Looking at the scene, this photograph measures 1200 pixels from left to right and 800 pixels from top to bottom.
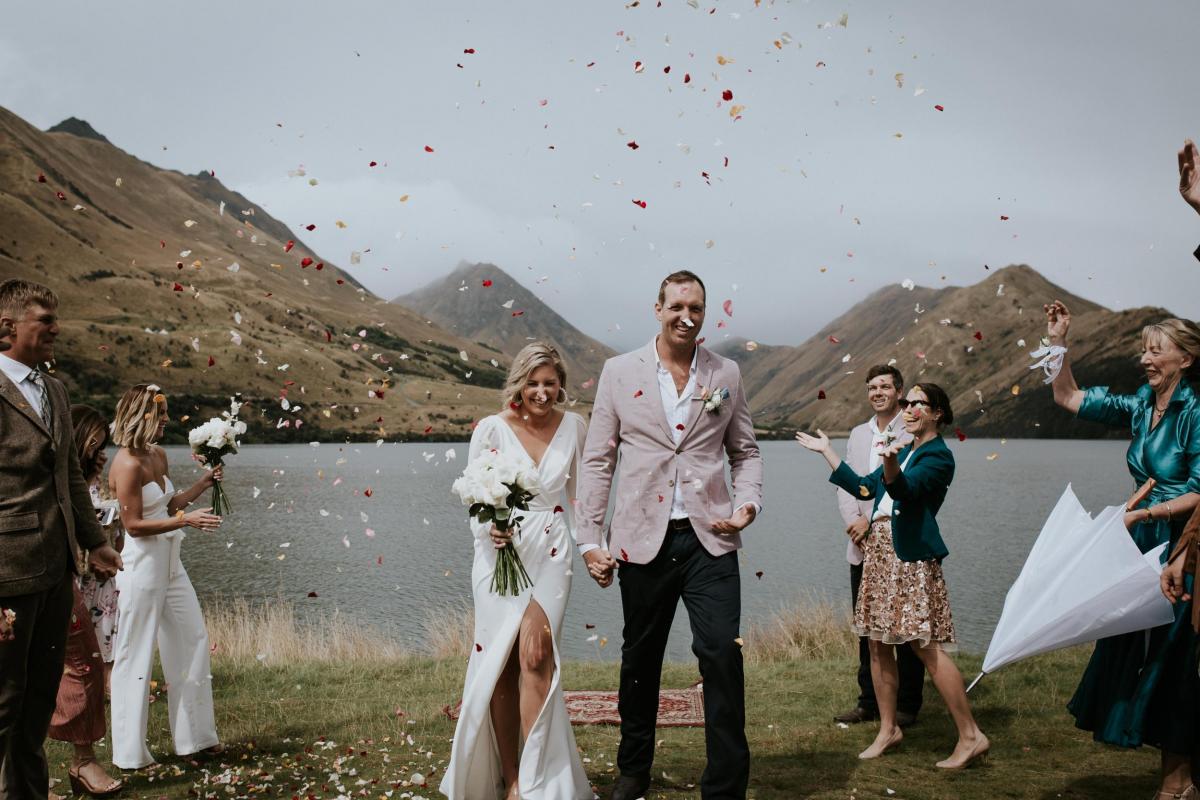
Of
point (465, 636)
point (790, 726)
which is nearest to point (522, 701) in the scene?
point (790, 726)

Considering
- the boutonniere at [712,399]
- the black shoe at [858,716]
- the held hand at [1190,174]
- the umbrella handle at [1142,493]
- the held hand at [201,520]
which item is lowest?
the black shoe at [858,716]

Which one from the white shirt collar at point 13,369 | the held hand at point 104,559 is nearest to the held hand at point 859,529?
the held hand at point 104,559

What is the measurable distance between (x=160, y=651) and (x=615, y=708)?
361cm

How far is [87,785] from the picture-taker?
5727 mm

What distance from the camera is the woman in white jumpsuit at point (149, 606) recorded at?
20.3ft

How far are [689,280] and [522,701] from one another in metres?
2.56

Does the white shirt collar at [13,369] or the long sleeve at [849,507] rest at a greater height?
the white shirt collar at [13,369]

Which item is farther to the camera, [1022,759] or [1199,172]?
[1022,759]

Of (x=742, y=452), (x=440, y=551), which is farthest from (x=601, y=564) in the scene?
(x=440, y=551)

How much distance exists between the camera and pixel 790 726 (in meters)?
7.54

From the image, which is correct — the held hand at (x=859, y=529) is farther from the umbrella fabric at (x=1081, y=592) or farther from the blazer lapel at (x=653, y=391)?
the blazer lapel at (x=653, y=391)

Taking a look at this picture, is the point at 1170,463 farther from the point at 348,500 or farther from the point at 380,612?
the point at 348,500

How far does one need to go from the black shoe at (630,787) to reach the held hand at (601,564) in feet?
3.96

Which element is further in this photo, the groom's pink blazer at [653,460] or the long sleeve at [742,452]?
the long sleeve at [742,452]
